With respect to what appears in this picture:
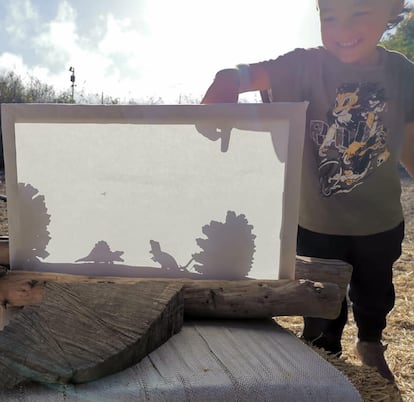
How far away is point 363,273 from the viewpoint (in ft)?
5.32

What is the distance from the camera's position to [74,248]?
1.32 meters

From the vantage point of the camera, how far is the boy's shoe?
5.45ft

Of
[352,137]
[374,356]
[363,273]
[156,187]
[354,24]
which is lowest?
[374,356]

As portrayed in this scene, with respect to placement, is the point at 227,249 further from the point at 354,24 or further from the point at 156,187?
the point at 354,24

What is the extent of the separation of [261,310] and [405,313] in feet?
6.28

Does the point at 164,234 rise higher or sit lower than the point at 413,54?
lower

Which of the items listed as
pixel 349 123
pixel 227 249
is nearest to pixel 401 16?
pixel 349 123

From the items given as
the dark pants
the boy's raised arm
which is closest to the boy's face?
the boy's raised arm

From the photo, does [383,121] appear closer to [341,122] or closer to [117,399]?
[341,122]

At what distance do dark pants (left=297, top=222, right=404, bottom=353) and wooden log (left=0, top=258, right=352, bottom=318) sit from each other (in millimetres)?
302

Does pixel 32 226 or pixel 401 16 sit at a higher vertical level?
pixel 401 16

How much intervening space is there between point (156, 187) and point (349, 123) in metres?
0.67

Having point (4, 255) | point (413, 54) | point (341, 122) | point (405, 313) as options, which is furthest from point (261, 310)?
point (413, 54)

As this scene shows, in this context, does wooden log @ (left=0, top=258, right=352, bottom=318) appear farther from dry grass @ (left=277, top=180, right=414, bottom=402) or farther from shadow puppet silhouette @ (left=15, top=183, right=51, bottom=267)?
dry grass @ (left=277, top=180, right=414, bottom=402)
